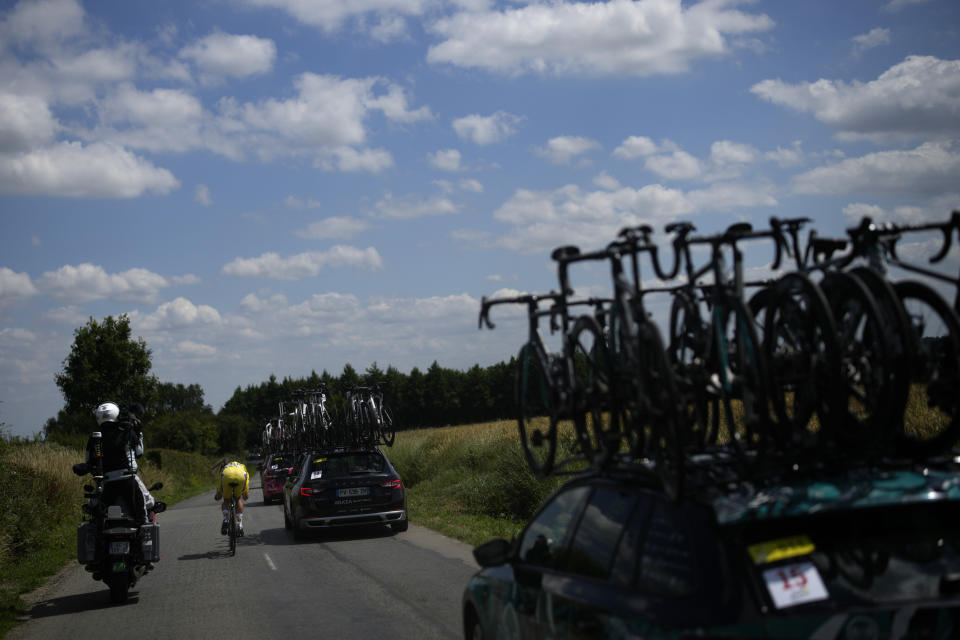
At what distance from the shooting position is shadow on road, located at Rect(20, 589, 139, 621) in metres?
10.6

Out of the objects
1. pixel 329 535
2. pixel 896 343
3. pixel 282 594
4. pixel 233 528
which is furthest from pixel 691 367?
pixel 329 535

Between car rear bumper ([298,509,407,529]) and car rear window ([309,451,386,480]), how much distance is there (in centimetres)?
70

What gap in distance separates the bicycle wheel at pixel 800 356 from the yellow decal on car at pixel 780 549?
0.63 m

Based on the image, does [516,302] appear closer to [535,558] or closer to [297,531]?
[535,558]

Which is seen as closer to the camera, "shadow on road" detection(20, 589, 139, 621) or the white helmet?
"shadow on road" detection(20, 589, 139, 621)

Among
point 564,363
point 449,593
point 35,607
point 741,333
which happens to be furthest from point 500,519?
point 741,333

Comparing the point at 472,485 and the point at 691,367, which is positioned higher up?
the point at 691,367

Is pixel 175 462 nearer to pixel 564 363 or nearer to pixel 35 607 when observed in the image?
pixel 35 607

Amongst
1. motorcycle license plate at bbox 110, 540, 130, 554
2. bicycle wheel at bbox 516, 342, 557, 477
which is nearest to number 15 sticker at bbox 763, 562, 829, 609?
bicycle wheel at bbox 516, 342, 557, 477

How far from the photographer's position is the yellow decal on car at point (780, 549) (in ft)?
10.6

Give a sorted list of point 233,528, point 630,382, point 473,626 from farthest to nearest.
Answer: point 233,528 → point 473,626 → point 630,382

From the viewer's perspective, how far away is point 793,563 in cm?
323

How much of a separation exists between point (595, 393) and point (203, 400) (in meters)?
198

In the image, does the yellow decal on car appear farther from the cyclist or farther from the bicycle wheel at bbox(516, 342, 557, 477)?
the cyclist
